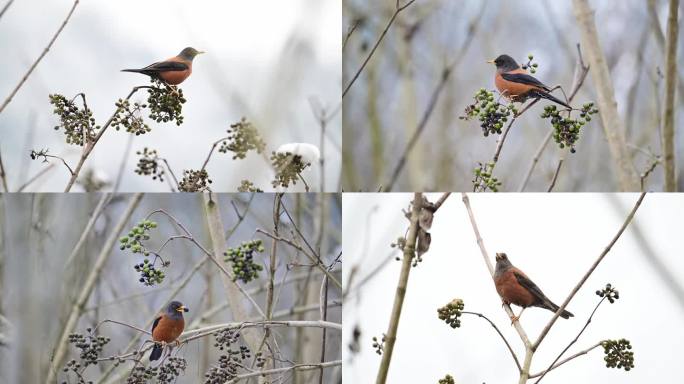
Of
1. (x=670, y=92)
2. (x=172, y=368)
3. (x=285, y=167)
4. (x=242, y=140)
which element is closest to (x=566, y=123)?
(x=670, y=92)

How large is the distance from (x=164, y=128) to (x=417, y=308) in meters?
0.92

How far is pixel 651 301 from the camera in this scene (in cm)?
258

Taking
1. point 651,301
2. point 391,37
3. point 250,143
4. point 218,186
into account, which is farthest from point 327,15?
point 651,301

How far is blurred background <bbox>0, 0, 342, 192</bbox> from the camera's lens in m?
2.55

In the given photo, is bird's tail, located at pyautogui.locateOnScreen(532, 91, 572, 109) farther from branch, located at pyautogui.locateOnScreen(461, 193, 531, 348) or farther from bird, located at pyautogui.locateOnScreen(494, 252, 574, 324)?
bird, located at pyautogui.locateOnScreen(494, 252, 574, 324)

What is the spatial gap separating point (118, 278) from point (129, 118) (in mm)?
475

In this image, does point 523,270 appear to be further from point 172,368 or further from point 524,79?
point 172,368

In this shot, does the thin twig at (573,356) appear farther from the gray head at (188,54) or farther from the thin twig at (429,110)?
the gray head at (188,54)

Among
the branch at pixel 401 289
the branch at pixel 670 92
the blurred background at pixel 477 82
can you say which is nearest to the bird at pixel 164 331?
the branch at pixel 401 289

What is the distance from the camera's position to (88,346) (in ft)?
8.39

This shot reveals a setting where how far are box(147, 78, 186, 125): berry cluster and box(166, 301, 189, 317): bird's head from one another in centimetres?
53

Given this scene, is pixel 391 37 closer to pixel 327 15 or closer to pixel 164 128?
pixel 327 15

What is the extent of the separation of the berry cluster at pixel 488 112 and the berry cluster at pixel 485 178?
0.10 meters

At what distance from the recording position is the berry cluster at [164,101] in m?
2.55
